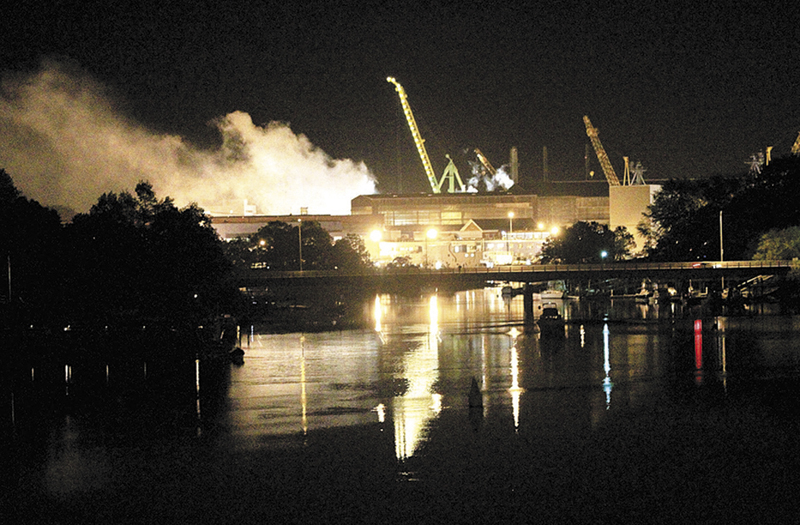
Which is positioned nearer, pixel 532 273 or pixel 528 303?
pixel 532 273

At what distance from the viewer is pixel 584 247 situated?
158625mm

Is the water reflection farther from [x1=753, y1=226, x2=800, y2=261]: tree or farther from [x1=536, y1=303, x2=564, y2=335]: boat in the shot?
[x1=753, y1=226, x2=800, y2=261]: tree

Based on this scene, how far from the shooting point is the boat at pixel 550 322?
239 feet

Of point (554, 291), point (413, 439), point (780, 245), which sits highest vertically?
point (780, 245)

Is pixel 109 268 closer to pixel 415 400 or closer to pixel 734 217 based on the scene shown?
pixel 415 400

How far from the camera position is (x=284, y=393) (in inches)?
1597

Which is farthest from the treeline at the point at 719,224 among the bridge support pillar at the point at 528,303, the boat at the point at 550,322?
the boat at the point at 550,322

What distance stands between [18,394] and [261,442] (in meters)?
18.8

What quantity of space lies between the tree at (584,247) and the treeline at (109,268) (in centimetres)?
9531

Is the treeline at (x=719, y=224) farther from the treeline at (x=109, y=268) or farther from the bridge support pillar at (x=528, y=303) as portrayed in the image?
the treeline at (x=109, y=268)

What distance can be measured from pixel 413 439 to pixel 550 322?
53.4 meters

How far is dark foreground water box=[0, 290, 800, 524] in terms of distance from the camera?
75.2 ft

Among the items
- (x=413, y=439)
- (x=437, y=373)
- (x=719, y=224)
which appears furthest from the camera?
(x=719, y=224)

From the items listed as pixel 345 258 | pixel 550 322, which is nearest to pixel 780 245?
pixel 550 322
